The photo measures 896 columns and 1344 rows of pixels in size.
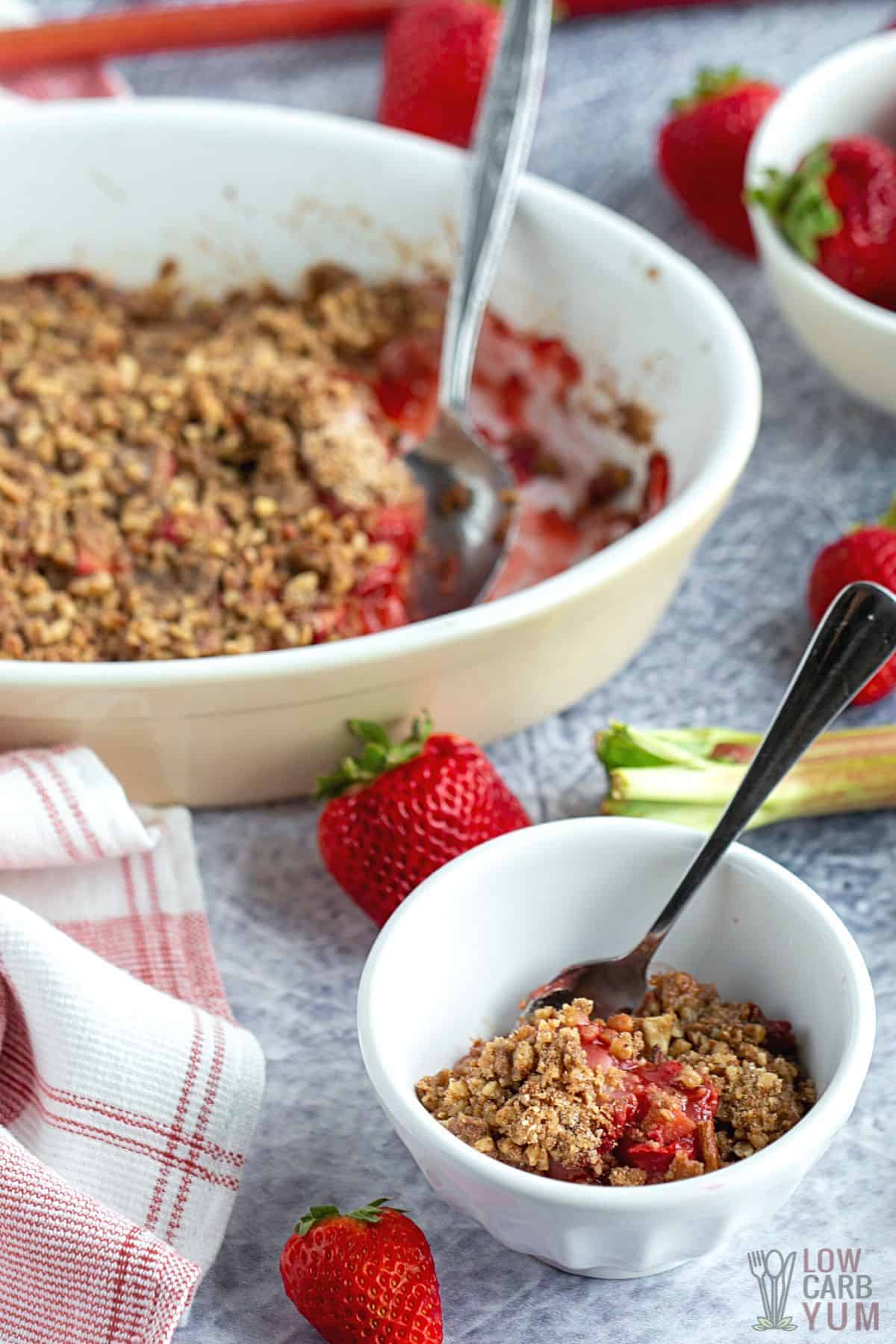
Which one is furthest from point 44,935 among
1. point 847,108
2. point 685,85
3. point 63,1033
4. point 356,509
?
point 685,85

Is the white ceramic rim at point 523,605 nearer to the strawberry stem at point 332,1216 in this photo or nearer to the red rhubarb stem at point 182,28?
the strawberry stem at point 332,1216

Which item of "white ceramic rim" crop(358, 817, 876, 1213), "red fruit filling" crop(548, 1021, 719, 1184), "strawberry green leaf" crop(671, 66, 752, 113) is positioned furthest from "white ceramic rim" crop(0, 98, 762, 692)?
"strawberry green leaf" crop(671, 66, 752, 113)

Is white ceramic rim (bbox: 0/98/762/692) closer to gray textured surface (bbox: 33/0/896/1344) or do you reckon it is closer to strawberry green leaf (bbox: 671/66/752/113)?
gray textured surface (bbox: 33/0/896/1344)

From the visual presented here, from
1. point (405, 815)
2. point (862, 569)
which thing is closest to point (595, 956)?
point (405, 815)

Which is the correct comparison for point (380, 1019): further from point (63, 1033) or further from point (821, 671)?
point (821, 671)

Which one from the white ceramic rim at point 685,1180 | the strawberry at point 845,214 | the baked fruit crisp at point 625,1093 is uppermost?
the strawberry at point 845,214

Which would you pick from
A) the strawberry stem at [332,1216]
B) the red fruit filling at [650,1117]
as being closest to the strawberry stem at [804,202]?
the red fruit filling at [650,1117]
